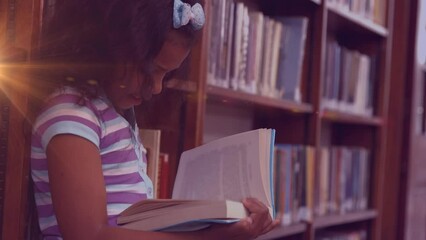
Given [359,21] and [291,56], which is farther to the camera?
[359,21]

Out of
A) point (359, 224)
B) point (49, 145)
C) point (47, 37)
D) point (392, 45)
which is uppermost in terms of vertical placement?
point (392, 45)

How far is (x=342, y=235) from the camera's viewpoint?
2150 millimetres

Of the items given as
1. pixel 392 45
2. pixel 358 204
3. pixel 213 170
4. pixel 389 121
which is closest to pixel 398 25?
pixel 392 45

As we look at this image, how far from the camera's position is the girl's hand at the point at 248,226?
84cm

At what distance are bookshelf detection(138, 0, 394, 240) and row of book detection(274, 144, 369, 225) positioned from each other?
0.02 meters

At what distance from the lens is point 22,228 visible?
3.04ft

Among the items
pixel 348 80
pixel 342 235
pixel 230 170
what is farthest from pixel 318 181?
pixel 230 170

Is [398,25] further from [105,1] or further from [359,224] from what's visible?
[105,1]

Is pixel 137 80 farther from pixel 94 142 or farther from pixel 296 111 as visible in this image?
pixel 296 111

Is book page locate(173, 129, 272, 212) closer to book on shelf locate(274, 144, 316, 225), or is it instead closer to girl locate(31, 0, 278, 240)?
girl locate(31, 0, 278, 240)

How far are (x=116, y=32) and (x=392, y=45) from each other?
5.57 ft

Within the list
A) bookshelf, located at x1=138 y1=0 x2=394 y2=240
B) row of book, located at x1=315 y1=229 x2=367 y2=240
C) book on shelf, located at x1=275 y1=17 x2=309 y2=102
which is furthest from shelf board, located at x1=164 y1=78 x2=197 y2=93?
row of book, located at x1=315 y1=229 x2=367 y2=240

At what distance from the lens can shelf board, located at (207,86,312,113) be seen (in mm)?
1459

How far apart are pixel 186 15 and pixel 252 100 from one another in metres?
0.68
